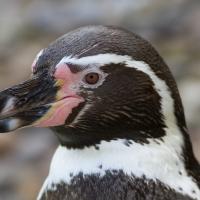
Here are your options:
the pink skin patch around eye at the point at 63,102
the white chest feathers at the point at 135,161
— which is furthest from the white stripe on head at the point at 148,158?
the pink skin patch around eye at the point at 63,102

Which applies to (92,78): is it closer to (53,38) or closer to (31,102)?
(31,102)

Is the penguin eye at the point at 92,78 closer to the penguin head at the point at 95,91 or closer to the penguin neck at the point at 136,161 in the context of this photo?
the penguin head at the point at 95,91

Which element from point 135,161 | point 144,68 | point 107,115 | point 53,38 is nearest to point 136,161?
point 135,161

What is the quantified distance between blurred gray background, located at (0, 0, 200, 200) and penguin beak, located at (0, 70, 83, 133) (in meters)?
2.20

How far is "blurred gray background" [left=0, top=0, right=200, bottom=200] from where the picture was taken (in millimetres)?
5074

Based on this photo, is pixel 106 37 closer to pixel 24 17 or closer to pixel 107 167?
pixel 107 167

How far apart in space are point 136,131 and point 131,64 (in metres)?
0.20

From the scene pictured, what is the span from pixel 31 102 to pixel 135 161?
0.34 meters

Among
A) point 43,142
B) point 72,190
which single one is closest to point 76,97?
point 72,190

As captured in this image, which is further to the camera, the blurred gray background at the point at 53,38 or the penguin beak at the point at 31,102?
the blurred gray background at the point at 53,38

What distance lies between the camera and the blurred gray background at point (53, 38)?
5.07 m

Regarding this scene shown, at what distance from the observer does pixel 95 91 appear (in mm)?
2598

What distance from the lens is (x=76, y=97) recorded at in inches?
102

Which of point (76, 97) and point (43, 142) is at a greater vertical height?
point (76, 97)
